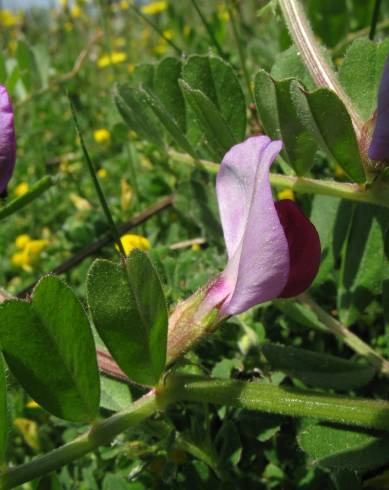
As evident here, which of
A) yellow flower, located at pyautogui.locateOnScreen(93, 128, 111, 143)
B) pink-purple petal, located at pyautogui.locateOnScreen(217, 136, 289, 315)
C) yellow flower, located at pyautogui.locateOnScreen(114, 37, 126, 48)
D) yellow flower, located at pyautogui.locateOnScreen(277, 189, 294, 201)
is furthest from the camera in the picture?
yellow flower, located at pyautogui.locateOnScreen(114, 37, 126, 48)

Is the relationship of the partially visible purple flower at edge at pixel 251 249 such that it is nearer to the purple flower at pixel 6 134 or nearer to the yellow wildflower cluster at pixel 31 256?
the purple flower at pixel 6 134

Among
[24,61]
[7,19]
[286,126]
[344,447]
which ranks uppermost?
[7,19]

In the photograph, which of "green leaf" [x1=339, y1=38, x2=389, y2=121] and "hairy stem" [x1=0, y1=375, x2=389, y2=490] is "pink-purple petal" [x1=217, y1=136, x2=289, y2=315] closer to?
"hairy stem" [x1=0, y1=375, x2=389, y2=490]

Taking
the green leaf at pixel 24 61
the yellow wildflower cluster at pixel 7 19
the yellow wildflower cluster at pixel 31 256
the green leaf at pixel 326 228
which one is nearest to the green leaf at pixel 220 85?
the green leaf at pixel 326 228

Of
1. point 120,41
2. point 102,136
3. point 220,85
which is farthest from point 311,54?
point 120,41

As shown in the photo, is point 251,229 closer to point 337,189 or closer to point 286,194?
point 337,189

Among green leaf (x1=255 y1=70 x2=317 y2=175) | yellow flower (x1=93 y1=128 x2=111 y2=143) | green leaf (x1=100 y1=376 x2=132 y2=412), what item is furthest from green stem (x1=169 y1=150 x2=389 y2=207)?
yellow flower (x1=93 y1=128 x2=111 y2=143)
